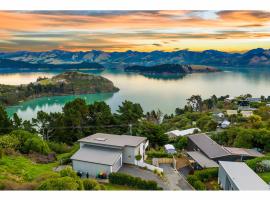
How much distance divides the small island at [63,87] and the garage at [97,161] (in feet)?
69.8

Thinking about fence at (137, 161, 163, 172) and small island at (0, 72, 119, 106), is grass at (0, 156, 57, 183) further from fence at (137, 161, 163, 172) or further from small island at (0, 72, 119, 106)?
small island at (0, 72, 119, 106)

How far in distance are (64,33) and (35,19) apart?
7.75ft

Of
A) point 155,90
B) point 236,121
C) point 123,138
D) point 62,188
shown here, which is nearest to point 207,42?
point 236,121

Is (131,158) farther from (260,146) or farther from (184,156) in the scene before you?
(260,146)

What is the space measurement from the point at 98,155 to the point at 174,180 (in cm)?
145

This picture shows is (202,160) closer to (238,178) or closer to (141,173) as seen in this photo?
(141,173)

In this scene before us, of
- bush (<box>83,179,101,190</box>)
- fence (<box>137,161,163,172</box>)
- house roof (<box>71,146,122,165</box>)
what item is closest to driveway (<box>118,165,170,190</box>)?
fence (<box>137,161,163,172</box>)

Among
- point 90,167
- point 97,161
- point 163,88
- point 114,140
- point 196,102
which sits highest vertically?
point 114,140

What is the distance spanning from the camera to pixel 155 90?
24.1 m

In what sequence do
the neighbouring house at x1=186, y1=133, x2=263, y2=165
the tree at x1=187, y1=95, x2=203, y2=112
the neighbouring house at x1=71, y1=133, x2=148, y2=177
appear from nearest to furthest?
1. the neighbouring house at x1=71, y1=133, x2=148, y2=177
2. the neighbouring house at x1=186, y1=133, x2=263, y2=165
3. the tree at x1=187, y1=95, x2=203, y2=112

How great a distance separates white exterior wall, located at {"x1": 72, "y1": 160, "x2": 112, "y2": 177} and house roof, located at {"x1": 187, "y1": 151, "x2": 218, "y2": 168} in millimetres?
2219

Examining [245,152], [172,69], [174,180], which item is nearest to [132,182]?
[174,180]

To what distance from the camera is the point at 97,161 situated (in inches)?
212

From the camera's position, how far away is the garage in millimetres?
5320
